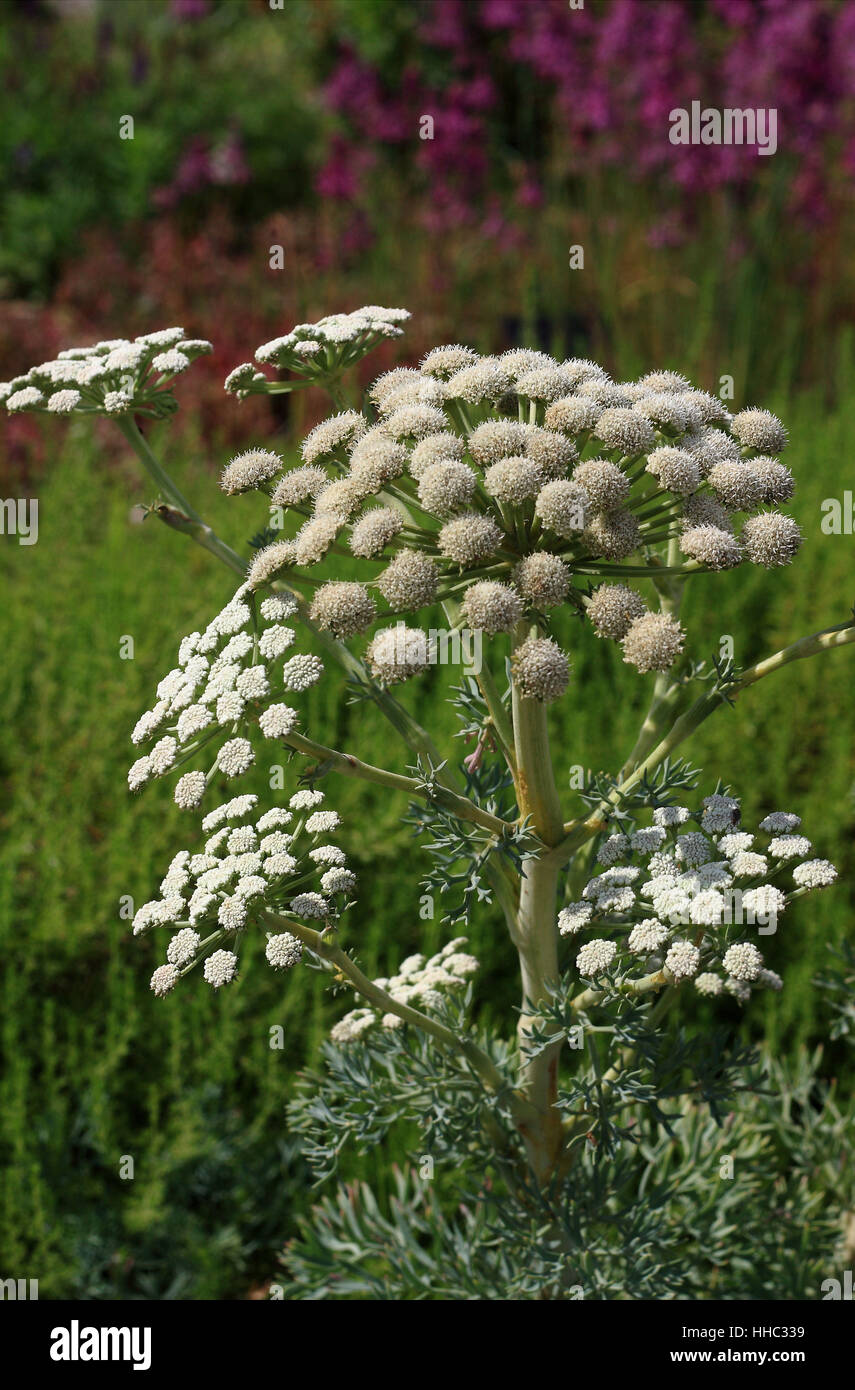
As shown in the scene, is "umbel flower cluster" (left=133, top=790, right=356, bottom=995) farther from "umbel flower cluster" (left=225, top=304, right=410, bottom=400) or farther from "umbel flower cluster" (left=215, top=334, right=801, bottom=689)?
"umbel flower cluster" (left=225, top=304, right=410, bottom=400)

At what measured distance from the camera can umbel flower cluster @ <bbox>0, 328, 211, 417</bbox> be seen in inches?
65.2

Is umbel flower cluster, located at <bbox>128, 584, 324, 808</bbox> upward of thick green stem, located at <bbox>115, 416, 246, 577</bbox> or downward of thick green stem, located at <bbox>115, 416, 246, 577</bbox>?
downward

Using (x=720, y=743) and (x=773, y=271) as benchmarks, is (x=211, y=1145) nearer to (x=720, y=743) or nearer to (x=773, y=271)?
(x=720, y=743)

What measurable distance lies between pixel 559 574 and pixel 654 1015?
27.1 inches

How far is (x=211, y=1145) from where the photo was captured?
272 cm

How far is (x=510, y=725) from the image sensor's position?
171 cm

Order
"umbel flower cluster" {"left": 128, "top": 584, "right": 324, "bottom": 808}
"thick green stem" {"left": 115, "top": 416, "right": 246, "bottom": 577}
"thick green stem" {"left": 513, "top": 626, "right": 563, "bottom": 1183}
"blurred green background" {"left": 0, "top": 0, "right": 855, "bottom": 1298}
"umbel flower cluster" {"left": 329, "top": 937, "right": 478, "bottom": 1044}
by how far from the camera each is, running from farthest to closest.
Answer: "blurred green background" {"left": 0, "top": 0, "right": 855, "bottom": 1298}
"umbel flower cluster" {"left": 329, "top": 937, "right": 478, "bottom": 1044}
"thick green stem" {"left": 115, "top": 416, "right": 246, "bottom": 577}
"thick green stem" {"left": 513, "top": 626, "right": 563, "bottom": 1183}
"umbel flower cluster" {"left": 128, "top": 584, "right": 324, "bottom": 808}

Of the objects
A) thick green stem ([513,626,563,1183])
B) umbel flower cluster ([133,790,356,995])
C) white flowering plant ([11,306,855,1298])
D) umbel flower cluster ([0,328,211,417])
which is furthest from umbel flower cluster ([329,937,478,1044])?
umbel flower cluster ([0,328,211,417])

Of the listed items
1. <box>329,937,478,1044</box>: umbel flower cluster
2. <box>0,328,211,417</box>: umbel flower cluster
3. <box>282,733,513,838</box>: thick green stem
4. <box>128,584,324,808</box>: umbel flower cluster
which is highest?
<box>0,328,211,417</box>: umbel flower cluster

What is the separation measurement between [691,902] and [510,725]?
1.19 feet

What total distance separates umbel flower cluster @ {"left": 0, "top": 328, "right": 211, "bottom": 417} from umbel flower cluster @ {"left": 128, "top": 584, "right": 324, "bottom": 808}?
34cm

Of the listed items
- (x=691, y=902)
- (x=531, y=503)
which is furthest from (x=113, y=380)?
(x=691, y=902)

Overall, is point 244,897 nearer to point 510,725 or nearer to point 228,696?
point 228,696
